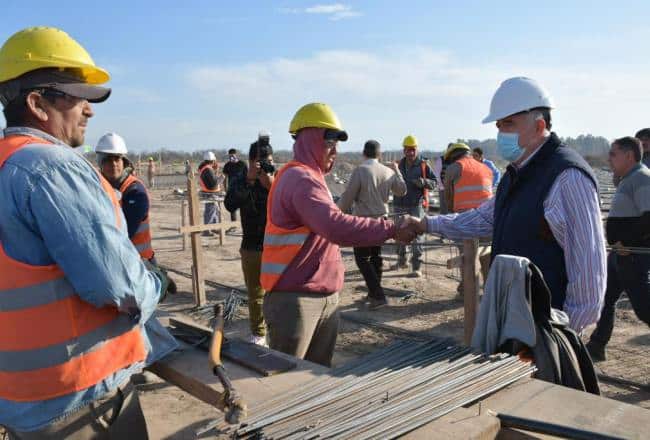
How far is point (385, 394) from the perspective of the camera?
1844 millimetres

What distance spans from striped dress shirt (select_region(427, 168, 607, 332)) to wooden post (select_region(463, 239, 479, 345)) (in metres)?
2.16

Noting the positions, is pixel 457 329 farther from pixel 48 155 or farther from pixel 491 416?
pixel 48 155

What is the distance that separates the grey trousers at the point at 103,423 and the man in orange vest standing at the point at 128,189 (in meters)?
2.70

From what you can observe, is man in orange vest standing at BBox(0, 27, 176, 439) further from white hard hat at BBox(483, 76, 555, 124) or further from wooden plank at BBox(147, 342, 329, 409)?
white hard hat at BBox(483, 76, 555, 124)

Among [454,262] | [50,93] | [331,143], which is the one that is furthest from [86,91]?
[454,262]

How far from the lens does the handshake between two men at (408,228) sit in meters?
3.72

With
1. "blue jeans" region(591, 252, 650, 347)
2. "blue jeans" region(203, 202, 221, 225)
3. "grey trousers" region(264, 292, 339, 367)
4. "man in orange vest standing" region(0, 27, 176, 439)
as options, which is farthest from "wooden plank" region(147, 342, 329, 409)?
"blue jeans" region(203, 202, 221, 225)

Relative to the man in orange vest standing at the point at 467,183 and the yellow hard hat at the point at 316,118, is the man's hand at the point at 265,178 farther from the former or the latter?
the man in orange vest standing at the point at 467,183

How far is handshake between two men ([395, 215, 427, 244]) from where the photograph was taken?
3721mm

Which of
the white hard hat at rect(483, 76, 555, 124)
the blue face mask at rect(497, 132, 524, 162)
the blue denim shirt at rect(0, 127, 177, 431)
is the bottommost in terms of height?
the blue denim shirt at rect(0, 127, 177, 431)

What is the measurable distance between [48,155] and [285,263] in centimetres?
190

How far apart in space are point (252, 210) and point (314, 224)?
103 inches

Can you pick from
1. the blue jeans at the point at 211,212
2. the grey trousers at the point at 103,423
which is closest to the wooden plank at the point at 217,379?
the grey trousers at the point at 103,423

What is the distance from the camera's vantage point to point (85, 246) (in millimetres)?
1771
